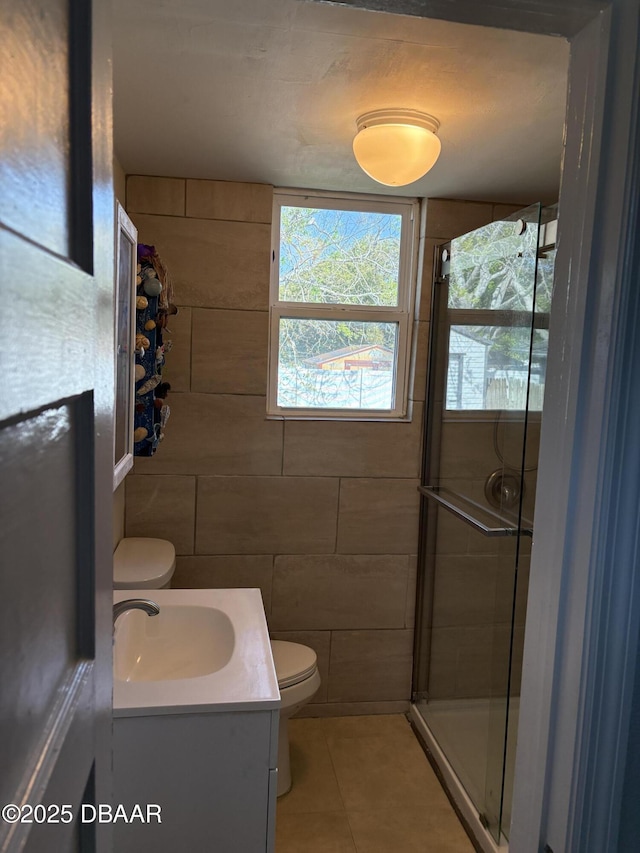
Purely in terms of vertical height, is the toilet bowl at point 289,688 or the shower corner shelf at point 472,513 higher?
the shower corner shelf at point 472,513

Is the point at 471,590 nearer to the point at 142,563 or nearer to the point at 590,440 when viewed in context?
the point at 142,563

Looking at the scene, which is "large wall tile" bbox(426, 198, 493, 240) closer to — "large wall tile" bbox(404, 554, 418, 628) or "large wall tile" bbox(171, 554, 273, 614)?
"large wall tile" bbox(404, 554, 418, 628)

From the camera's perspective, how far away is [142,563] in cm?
235

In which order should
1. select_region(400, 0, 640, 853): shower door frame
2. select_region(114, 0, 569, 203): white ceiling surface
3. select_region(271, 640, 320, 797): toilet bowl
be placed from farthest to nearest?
select_region(271, 640, 320, 797): toilet bowl
select_region(114, 0, 569, 203): white ceiling surface
select_region(400, 0, 640, 853): shower door frame

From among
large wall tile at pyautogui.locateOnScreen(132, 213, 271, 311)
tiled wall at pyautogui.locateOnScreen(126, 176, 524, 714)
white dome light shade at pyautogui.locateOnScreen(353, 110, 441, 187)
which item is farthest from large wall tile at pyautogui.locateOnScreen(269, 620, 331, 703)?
white dome light shade at pyautogui.locateOnScreen(353, 110, 441, 187)

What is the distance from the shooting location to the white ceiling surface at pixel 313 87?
1.39 meters

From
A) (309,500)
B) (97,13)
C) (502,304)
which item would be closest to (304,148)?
(502,304)

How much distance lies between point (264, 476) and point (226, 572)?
0.46m

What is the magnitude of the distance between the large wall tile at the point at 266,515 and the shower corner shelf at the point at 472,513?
1.48ft

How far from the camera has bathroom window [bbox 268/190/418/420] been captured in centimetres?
279

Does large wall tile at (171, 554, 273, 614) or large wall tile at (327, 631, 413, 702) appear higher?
large wall tile at (171, 554, 273, 614)

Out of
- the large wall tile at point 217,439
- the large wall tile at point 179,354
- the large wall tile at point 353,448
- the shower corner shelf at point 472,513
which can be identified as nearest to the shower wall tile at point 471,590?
the shower corner shelf at point 472,513

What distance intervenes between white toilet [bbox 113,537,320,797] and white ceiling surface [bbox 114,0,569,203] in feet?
4.92

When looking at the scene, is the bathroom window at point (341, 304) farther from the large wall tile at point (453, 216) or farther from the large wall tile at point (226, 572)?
the large wall tile at point (226, 572)
